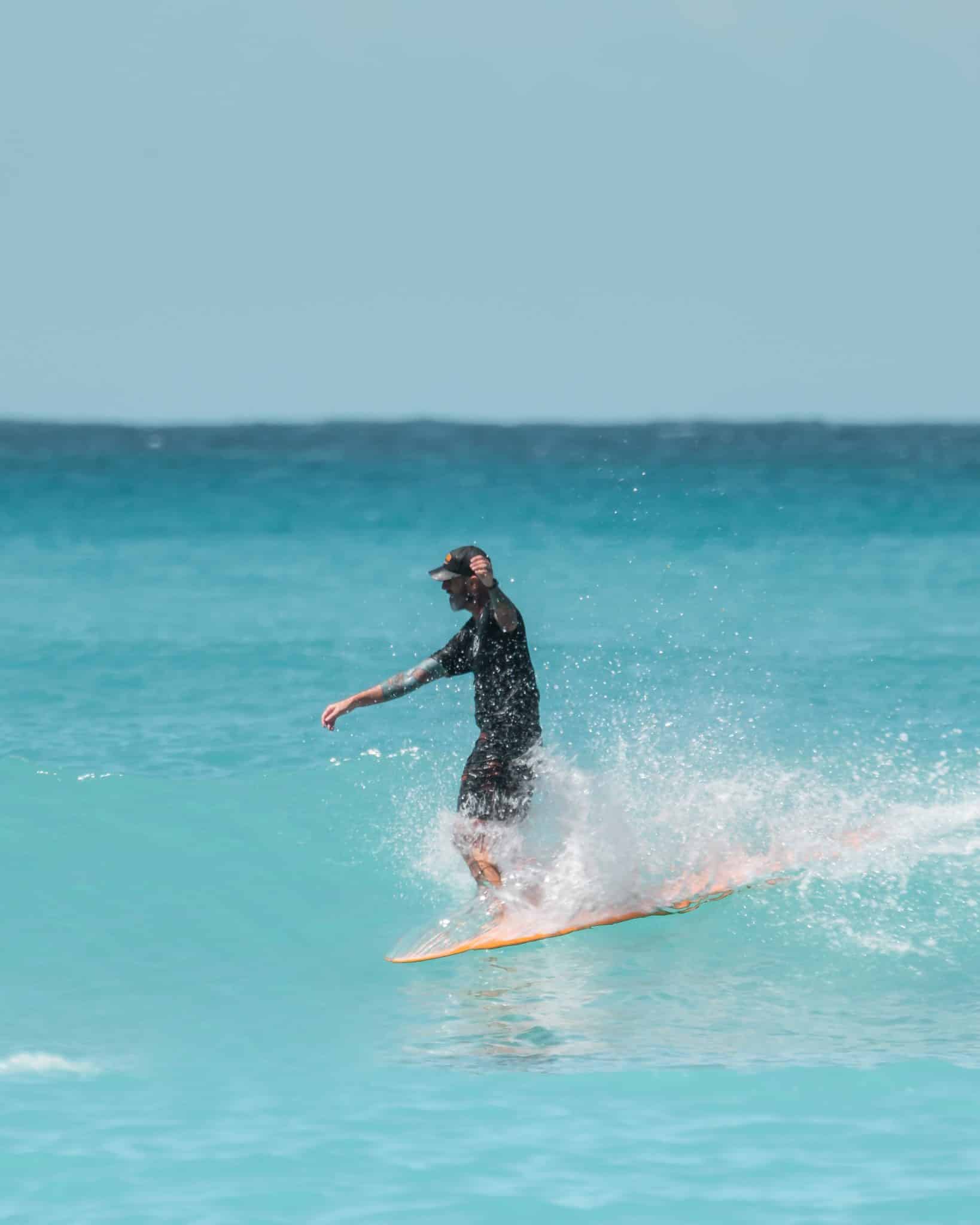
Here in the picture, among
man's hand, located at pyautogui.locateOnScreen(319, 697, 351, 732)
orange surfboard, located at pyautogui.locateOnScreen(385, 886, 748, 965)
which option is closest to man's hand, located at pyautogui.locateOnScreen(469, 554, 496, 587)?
man's hand, located at pyautogui.locateOnScreen(319, 697, 351, 732)

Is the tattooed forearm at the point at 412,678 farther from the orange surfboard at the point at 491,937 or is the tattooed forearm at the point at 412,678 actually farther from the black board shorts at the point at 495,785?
the orange surfboard at the point at 491,937

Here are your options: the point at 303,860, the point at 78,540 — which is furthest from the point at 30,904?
the point at 78,540

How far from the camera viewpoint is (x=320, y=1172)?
5.77 m

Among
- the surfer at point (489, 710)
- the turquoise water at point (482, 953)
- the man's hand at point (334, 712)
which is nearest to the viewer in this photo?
the turquoise water at point (482, 953)

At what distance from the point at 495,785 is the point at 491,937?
72 centimetres

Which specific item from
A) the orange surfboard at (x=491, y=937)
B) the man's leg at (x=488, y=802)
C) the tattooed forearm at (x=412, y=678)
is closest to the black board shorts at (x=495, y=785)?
the man's leg at (x=488, y=802)

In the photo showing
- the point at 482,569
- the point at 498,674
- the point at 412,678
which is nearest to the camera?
the point at 482,569

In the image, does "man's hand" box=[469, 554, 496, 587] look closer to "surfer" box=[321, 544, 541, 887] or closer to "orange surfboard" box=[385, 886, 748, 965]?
"surfer" box=[321, 544, 541, 887]

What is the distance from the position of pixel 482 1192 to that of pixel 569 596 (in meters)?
20.6

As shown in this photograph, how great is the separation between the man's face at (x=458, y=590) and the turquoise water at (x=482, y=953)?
1.10m

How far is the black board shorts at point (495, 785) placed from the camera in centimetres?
827

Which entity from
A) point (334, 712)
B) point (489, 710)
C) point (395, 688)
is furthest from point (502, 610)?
point (334, 712)

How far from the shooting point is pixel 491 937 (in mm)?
8125

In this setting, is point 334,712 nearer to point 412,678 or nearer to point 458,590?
point 412,678
